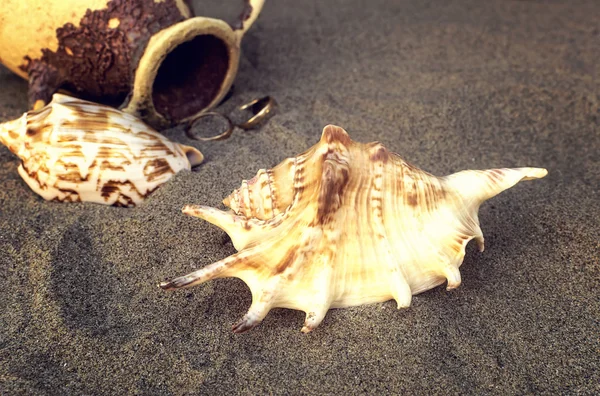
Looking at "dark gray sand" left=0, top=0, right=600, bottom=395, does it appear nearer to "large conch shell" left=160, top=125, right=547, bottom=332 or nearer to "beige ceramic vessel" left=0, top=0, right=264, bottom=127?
"large conch shell" left=160, top=125, right=547, bottom=332

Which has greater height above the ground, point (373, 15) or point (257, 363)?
point (373, 15)

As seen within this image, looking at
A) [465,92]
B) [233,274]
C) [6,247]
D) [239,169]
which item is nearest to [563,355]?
[233,274]


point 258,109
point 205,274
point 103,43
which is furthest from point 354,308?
point 103,43

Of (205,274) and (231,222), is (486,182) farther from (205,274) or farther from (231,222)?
(205,274)

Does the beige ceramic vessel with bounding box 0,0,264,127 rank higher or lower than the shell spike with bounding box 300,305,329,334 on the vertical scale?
higher

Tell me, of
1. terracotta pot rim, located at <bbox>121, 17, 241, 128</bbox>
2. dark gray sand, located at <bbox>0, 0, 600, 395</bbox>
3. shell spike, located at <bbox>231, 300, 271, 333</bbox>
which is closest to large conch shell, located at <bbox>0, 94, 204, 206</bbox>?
dark gray sand, located at <bbox>0, 0, 600, 395</bbox>

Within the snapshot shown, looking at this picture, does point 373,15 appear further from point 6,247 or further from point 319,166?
point 6,247
